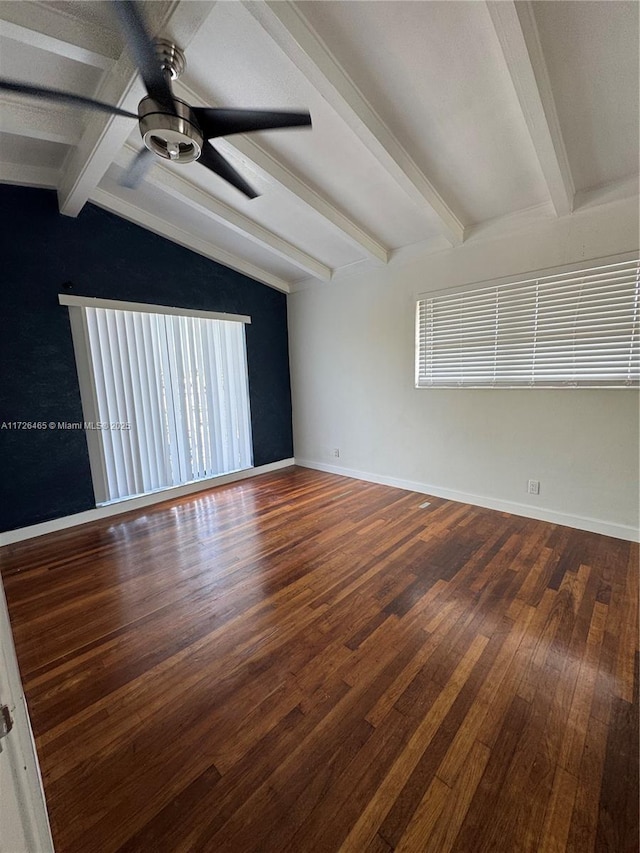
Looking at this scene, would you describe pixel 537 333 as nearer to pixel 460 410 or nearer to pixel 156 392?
pixel 460 410

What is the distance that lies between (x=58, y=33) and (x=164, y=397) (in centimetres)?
270

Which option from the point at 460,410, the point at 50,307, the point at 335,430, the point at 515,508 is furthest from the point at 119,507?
the point at 515,508

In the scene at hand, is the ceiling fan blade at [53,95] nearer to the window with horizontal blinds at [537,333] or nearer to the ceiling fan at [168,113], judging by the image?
the ceiling fan at [168,113]

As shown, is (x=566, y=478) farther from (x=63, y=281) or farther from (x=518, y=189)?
(x=63, y=281)

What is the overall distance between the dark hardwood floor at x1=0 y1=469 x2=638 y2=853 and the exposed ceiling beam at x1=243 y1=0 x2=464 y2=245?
8.88 ft

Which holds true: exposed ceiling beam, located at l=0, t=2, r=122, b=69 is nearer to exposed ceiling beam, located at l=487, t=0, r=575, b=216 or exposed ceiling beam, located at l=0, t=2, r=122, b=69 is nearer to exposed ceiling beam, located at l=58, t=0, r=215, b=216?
exposed ceiling beam, located at l=58, t=0, r=215, b=216

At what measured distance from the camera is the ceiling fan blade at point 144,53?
3.67ft

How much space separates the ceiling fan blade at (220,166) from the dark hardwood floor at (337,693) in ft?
8.27

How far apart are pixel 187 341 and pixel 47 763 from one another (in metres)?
3.57

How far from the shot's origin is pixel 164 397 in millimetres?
3771

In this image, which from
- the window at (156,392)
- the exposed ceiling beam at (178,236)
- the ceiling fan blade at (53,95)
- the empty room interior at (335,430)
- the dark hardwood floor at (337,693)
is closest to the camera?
the dark hardwood floor at (337,693)

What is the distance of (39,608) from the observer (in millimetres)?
2049

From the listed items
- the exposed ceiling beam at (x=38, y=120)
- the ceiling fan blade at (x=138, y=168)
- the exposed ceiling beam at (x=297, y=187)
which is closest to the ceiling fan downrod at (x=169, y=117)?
the ceiling fan blade at (x=138, y=168)

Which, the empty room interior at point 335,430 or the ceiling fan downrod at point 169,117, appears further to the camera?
the ceiling fan downrod at point 169,117
